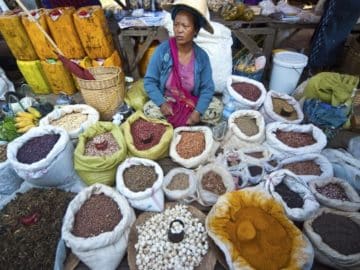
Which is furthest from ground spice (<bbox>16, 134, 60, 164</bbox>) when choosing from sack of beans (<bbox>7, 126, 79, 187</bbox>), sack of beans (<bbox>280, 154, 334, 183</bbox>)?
sack of beans (<bbox>280, 154, 334, 183</bbox>)

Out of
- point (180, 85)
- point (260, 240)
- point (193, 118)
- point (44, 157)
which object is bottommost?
point (260, 240)

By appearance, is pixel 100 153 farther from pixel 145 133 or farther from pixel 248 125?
pixel 248 125

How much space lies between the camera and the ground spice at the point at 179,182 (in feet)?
6.25

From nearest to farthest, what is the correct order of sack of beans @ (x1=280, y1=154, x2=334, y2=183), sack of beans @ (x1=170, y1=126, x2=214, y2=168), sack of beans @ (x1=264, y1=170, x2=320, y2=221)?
sack of beans @ (x1=264, y1=170, x2=320, y2=221), sack of beans @ (x1=280, y1=154, x2=334, y2=183), sack of beans @ (x1=170, y1=126, x2=214, y2=168)

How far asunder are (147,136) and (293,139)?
131 cm

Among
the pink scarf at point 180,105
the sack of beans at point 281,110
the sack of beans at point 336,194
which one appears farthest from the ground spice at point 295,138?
the pink scarf at point 180,105

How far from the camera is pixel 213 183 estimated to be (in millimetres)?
1898

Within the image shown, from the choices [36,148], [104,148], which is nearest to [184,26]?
[104,148]

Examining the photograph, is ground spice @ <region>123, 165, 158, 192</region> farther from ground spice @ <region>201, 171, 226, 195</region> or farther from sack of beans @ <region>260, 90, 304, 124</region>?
sack of beans @ <region>260, 90, 304, 124</region>

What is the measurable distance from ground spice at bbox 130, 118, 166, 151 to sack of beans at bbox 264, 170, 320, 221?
975 mm

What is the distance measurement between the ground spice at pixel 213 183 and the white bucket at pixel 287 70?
5.65ft

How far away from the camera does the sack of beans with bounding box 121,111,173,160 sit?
6.46 feet

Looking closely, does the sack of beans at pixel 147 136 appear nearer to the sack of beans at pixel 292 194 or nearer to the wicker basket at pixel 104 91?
the wicker basket at pixel 104 91

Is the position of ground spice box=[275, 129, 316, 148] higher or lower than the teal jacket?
lower
